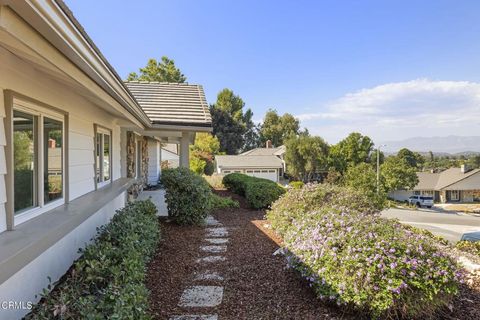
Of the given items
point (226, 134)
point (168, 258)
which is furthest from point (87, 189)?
point (226, 134)

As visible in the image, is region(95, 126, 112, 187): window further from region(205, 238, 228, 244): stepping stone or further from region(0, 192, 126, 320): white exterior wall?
region(205, 238, 228, 244): stepping stone

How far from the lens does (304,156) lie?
40.2m

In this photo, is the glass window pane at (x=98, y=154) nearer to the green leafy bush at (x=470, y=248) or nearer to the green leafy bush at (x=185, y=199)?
the green leafy bush at (x=185, y=199)

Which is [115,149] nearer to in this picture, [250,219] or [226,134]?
[250,219]

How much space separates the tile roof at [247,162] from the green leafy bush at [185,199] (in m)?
28.4

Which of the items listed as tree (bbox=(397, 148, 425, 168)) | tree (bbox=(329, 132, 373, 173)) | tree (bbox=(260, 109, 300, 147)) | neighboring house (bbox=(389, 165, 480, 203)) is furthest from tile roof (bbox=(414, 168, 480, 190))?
tree (bbox=(260, 109, 300, 147))

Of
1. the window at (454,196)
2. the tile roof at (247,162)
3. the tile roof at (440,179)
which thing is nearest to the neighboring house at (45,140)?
the tile roof at (247,162)

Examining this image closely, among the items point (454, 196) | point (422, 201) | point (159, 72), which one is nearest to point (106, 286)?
point (159, 72)

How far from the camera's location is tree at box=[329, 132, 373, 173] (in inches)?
1684

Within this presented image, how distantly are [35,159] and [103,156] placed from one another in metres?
3.59

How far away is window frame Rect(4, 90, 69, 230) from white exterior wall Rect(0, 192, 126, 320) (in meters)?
0.45

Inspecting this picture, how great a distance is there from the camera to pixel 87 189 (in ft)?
17.7

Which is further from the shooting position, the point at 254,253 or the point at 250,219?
the point at 250,219

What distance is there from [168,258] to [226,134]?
44.4m
